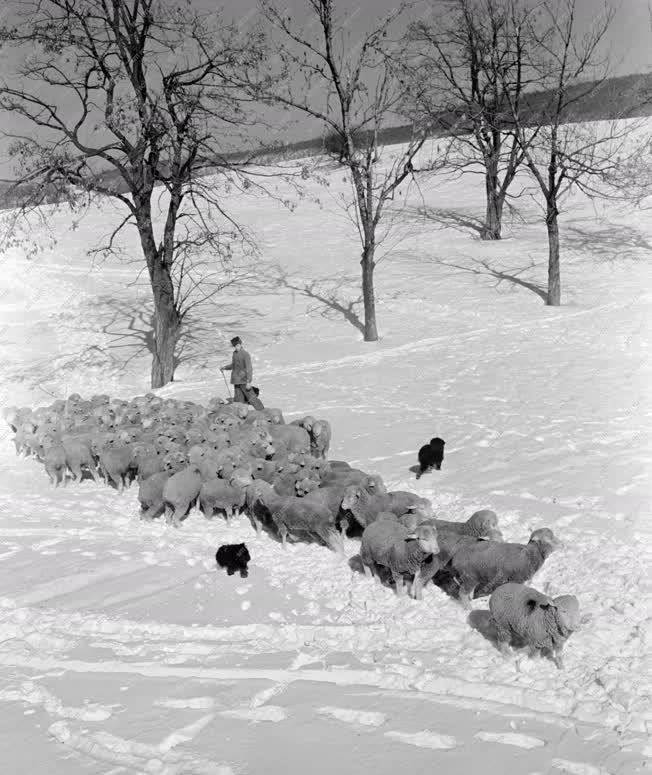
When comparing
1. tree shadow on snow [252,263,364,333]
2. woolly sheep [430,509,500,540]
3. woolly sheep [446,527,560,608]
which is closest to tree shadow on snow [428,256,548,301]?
tree shadow on snow [252,263,364,333]

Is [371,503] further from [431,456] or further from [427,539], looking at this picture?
[431,456]

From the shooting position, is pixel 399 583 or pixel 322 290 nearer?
pixel 399 583

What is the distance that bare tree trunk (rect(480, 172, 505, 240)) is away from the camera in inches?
991

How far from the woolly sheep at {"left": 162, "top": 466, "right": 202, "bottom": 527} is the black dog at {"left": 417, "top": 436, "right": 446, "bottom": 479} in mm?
2935

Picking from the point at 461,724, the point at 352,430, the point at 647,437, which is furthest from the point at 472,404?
the point at 461,724

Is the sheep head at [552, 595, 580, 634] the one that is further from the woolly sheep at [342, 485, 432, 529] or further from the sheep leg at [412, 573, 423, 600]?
the woolly sheep at [342, 485, 432, 529]

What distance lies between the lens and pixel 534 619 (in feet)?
15.9

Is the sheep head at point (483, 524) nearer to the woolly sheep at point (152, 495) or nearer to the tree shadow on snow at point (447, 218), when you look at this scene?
the woolly sheep at point (152, 495)

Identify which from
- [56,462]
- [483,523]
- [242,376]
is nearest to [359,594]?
[483,523]

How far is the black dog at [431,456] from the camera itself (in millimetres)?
9156

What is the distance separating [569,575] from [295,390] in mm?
8720

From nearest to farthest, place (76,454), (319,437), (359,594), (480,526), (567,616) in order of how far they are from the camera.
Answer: (567,616)
(359,594)
(480,526)
(76,454)
(319,437)

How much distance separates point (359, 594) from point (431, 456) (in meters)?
3.24

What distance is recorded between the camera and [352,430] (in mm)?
11508
